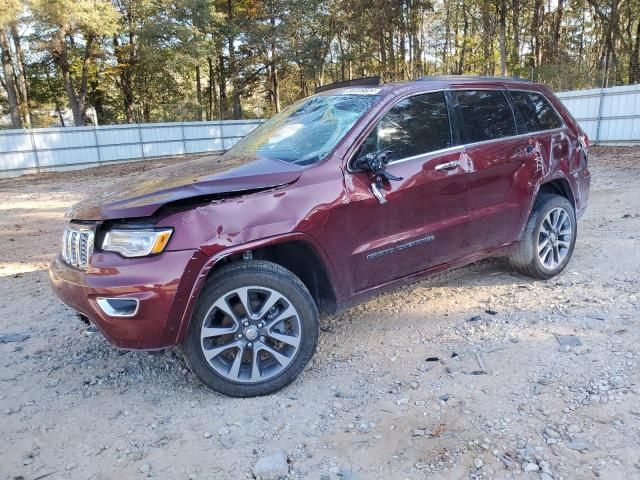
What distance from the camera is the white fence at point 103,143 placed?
19109 mm

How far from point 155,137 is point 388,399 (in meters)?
23.0

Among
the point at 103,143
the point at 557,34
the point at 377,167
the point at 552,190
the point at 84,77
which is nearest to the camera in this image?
the point at 377,167

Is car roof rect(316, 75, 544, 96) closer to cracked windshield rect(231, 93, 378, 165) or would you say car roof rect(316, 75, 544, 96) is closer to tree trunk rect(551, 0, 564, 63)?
cracked windshield rect(231, 93, 378, 165)

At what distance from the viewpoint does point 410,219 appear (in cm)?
341

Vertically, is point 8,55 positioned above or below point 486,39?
below

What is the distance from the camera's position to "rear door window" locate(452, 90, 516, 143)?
3865 mm

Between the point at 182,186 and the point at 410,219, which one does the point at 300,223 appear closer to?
the point at 182,186

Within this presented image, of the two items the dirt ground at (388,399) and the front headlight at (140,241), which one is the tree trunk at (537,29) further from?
the front headlight at (140,241)

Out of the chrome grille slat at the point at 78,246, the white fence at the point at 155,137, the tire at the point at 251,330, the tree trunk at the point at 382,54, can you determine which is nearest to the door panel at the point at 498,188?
the tire at the point at 251,330

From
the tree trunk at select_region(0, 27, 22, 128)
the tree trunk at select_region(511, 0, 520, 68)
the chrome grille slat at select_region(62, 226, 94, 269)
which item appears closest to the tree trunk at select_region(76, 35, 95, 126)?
the tree trunk at select_region(0, 27, 22, 128)

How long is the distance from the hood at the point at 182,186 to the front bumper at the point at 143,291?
27 cm

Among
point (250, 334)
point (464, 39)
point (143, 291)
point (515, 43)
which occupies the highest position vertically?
point (464, 39)

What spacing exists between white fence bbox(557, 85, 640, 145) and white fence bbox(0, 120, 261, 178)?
13.6m

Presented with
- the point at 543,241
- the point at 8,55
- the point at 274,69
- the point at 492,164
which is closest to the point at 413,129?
the point at 492,164
